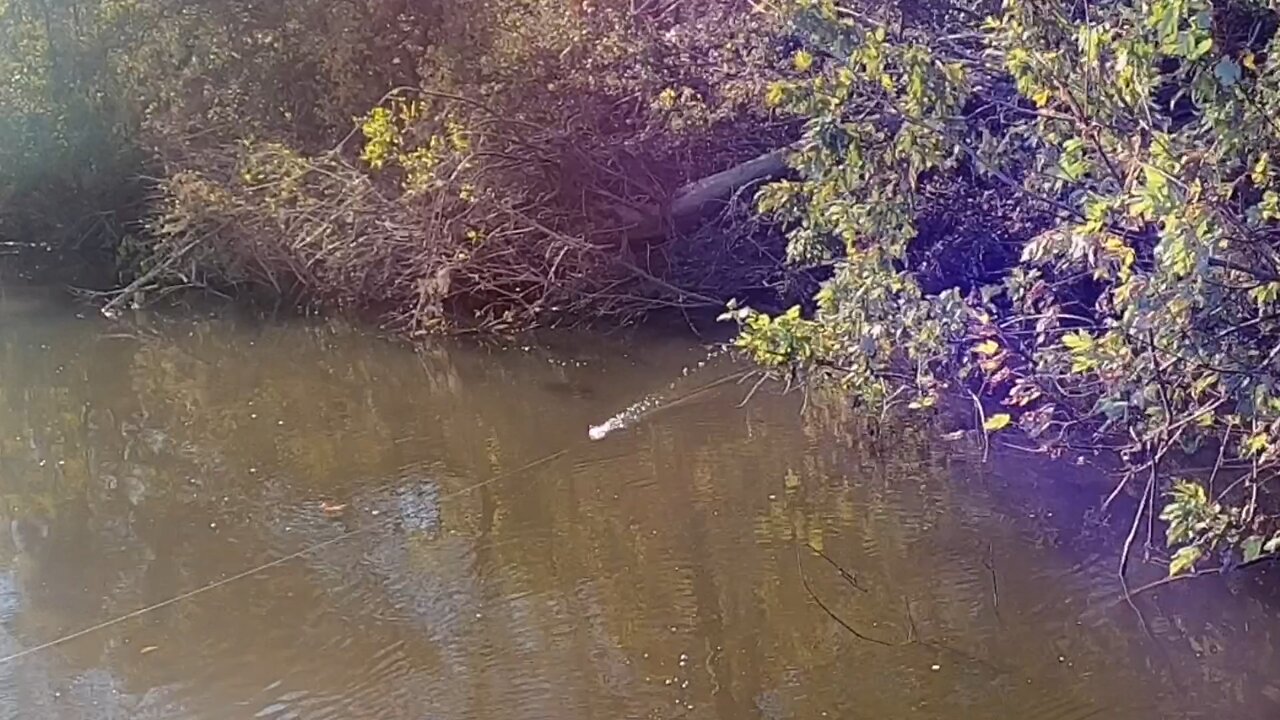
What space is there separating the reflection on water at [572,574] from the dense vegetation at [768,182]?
0.45 metres

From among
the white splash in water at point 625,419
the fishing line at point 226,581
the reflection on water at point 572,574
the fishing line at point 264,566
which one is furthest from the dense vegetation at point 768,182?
the fishing line at point 226,581

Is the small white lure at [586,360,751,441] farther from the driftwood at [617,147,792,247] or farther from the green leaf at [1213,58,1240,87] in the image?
the green leaf at [1213,58,1240,87]

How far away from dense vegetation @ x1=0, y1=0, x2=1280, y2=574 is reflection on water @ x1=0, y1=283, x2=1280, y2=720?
17.8 inches

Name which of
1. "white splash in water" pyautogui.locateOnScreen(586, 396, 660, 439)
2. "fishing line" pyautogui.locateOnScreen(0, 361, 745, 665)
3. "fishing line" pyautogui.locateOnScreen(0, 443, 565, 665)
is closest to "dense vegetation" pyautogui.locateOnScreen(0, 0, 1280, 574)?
"white splash in water" pyautogui.locateOnScreen(586, 396, 660, 439)

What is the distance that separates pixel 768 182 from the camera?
27.7 feet

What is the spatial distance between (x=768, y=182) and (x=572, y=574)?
3.75 meters

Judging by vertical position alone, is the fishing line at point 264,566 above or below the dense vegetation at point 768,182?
below

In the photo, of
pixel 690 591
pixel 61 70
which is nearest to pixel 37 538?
pixel 690 591

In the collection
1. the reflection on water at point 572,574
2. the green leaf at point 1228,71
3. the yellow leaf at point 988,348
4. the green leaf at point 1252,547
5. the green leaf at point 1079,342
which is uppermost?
the green leaf at point 1228,71

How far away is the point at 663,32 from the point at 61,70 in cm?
661

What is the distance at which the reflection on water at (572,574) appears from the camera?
4.42 meters

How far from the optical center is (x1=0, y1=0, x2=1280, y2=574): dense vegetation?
12.6 feet

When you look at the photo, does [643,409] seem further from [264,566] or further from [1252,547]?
[1252,547]

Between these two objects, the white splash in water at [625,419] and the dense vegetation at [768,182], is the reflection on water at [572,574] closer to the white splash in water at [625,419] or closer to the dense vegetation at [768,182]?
the white splash in water at [625,419]
